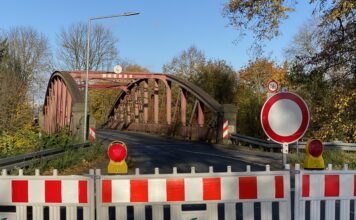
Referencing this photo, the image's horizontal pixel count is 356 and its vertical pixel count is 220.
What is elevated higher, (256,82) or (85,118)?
(256,82)

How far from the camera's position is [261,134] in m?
31.0

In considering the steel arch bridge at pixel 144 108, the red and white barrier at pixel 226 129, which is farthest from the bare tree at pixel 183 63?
the red and white barrier at pixel 226 129

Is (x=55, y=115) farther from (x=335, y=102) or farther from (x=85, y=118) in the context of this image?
(x=335, y=102)

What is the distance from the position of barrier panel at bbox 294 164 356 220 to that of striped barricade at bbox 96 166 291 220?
0.15 meters

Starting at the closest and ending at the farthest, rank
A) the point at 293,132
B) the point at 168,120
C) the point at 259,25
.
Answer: the point at 293,132 < the point at 259,25 < the point at 168,120

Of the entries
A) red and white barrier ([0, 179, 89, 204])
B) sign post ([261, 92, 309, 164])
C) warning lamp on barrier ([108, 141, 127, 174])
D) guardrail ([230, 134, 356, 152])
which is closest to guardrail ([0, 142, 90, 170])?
red and white barrier ([0, 179, 89, 204])

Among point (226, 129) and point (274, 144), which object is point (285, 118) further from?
point (226, 129)

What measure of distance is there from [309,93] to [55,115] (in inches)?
899

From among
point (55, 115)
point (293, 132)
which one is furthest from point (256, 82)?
point (293, 132)

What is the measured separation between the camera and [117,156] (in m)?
4.82

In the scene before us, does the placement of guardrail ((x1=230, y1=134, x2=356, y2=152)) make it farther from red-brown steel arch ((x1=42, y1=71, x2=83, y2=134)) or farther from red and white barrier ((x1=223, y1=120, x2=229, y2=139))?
red-brown steel arch ((x1=42, y1=71, x2=83, y2=134))

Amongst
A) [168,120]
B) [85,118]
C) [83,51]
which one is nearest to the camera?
[85,118]

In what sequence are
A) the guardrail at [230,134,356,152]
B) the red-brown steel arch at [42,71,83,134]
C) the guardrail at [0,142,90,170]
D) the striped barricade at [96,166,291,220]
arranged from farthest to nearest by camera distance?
the red-brown steel arch at [42,71,83,134] < the guardrail at [230,134,356,152] < the guardrail at [0,142,90,170] < the striped barricade at [96,166,291,220]

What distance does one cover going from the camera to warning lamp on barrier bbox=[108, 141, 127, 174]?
4.79 metres
